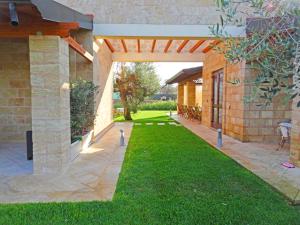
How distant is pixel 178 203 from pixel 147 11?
270 inches

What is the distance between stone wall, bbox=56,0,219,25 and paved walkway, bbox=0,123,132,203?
16.4 feet

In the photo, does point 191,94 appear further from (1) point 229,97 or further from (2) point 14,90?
(2) point 14,90

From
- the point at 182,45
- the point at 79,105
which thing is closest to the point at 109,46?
the point at 182,45

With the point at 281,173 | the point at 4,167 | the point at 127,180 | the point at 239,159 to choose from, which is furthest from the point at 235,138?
the point at 4,167

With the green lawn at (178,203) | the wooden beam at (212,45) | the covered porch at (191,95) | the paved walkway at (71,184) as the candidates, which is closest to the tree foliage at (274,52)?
the wooden beam at (212,45)

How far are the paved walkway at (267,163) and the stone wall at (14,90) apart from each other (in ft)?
20.9

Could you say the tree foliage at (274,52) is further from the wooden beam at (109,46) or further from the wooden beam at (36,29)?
the wooden beam at (109,46)

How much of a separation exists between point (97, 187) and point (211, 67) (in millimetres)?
9431

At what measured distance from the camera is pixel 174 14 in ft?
28.3

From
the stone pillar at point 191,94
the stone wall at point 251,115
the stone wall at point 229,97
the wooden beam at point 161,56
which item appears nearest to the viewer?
the stone wall at point 251,115

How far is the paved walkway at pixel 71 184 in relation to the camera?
3924 mm

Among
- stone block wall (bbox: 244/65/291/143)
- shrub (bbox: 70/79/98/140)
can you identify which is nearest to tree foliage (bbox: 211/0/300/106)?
shrub (bbox: 70/79/98/140)

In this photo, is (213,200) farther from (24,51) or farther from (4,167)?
(24,51)

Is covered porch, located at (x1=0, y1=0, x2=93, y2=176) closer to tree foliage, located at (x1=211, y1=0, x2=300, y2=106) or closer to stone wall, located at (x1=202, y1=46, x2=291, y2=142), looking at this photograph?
tree foliage, located at (x1=211, y1=0, x2=300, y2=106)
